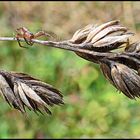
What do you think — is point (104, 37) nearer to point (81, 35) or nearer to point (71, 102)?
point (81, 35)

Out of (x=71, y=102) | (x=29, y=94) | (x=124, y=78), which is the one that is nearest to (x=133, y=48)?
(x=124, y=78)

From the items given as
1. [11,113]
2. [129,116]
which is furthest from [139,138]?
[11,113]

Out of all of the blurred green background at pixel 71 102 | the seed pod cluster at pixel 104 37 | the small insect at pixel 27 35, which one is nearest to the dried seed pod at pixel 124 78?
the seed pod cluster at pixel 104 37

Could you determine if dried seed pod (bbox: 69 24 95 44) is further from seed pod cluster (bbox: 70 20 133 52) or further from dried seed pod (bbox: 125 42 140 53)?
dried seed pod (bbox: 125 42 140 53)

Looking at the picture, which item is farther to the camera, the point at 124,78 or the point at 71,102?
the point at 71,102

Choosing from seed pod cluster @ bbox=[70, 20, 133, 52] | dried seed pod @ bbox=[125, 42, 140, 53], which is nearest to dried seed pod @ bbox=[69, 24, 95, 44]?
seed pod cluster @ bbox=[70, 20, 133, 52]

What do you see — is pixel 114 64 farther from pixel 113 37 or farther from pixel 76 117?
pixel 76 117
